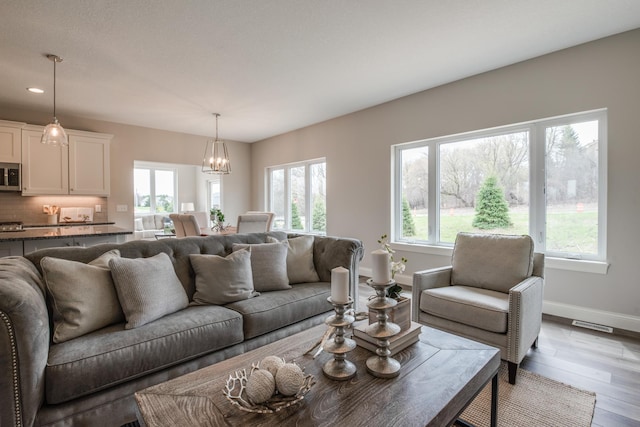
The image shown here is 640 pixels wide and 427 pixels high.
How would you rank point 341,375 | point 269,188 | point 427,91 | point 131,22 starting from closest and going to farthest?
point 341,375 → point 131,22 → point 427,91 → point 269,188

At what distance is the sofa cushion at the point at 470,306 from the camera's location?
206cm

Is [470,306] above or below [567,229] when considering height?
below

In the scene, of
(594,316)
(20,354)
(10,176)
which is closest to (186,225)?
(10,176)

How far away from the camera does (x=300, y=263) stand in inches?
107

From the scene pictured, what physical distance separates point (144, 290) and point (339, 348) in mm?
1244

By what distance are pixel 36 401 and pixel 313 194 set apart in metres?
4.98

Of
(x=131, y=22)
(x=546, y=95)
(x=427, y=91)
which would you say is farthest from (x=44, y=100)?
(x=546, y=95)

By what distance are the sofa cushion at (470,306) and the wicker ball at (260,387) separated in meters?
1.67

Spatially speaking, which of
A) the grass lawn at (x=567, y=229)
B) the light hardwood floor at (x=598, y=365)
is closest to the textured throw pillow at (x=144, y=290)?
the light hardwood floor at (x=598, y=365)

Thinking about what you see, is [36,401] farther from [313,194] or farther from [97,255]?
[313,194]

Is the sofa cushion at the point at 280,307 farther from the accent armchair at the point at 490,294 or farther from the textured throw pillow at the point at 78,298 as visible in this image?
the accent armchair at the point at 490,294

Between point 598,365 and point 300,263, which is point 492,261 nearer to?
point 598,365

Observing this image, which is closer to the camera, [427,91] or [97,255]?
[97,255]

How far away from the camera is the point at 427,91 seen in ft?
13.3
